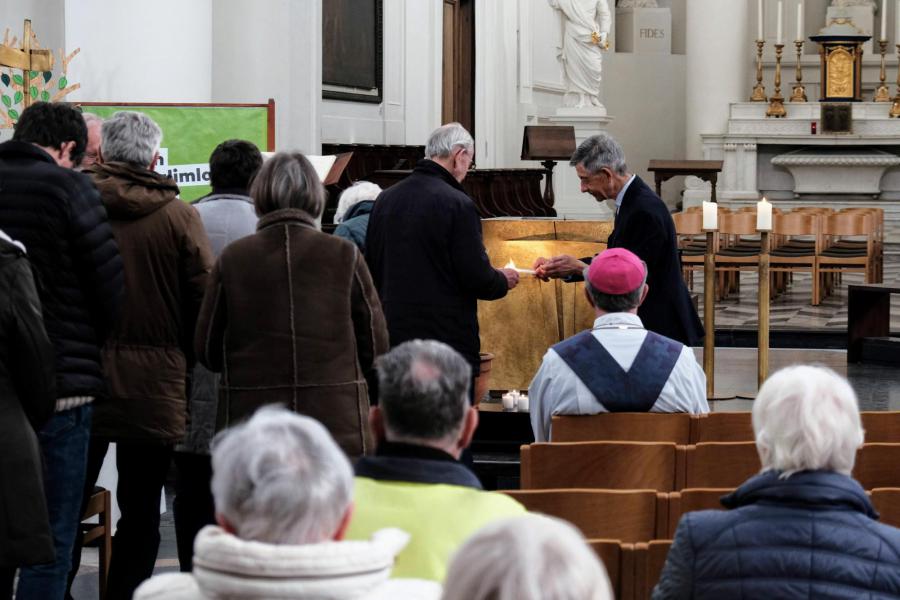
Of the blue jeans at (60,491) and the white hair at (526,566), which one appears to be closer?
the white hair at (526,566)

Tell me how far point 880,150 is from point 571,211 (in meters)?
5.04

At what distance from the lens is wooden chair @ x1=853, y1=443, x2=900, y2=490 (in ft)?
12.9

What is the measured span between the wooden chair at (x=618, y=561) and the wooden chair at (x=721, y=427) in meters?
1.40

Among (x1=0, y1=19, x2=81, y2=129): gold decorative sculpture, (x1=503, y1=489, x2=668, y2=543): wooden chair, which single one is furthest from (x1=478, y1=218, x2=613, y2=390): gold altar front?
(x1=503, y1=489, x2=668, y2=543): wooden chair

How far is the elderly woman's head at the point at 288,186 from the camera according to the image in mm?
3932

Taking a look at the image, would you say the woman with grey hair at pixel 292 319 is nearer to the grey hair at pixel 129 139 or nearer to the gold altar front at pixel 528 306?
the grey hair at pixel 129 139

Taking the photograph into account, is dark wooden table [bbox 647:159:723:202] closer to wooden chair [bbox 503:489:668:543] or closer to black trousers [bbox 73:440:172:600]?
black trousers [bbox 73:440:172:600]

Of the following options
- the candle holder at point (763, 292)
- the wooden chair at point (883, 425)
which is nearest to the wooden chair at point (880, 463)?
the wooden chair at point (883, 425)

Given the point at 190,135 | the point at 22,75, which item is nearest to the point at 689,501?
the point at 190,135

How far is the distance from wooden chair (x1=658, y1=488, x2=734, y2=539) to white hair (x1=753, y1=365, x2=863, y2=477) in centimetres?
73

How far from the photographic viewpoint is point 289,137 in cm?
1030

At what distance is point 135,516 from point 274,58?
244 inches

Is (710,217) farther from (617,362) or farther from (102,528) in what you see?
(102,528)

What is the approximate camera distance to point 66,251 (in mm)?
3889
